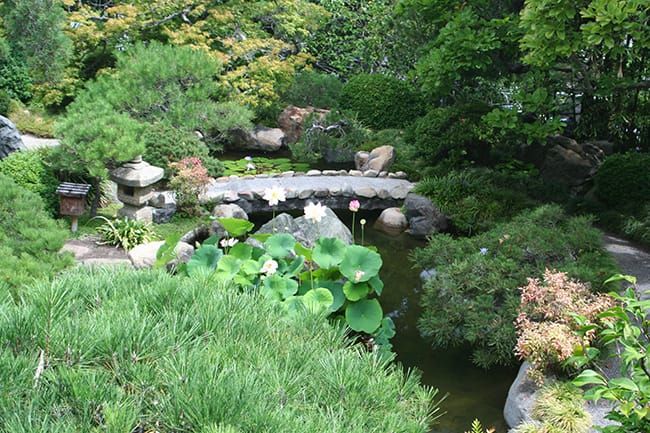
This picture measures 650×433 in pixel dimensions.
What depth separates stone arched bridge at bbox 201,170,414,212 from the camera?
9570 millimetres

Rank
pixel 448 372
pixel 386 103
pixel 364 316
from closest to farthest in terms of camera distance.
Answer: pixel 364 316
pixel 448 372
pixel 386 103

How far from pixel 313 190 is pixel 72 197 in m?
3.61

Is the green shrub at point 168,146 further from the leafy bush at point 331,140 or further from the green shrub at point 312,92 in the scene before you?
the green shrub at point 312,92

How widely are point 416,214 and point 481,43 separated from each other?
2.37 m

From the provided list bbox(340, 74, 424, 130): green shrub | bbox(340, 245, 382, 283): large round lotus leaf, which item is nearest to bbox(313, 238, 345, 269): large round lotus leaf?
bbox(340, 245, 382, 283): large round lotus leaf

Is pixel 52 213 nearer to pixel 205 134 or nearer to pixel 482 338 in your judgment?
pixel 205 134

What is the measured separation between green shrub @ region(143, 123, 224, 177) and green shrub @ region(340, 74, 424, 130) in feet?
14.0

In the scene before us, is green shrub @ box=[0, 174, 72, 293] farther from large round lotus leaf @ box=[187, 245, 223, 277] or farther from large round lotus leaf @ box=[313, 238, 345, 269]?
large round lotus leaf @ box=[313, 238, 345, 269]

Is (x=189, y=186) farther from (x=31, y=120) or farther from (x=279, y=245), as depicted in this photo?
(x=31, y=120)

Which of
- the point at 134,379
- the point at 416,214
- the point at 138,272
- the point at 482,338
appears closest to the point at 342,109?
the point at 416,214

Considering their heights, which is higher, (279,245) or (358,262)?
(358,262)

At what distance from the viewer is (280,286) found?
528 cm

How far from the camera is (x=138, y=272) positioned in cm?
257

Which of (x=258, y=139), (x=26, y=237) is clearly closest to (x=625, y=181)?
(x=258, y=139)
